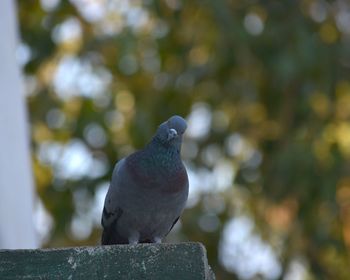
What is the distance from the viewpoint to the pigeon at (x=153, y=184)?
4406 millimetres

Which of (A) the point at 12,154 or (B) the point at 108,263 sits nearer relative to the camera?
(B) the point at 108,263

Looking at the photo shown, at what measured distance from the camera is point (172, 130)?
4.34 metres

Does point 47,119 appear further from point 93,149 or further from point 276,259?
point 276,259

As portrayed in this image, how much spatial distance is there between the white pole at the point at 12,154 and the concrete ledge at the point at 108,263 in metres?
3.37

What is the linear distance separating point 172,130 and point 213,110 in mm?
6862

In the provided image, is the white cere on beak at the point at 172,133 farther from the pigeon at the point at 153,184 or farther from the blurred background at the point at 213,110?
the blurred background at the point at 213,110

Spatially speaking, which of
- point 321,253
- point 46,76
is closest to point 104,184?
point 46,76

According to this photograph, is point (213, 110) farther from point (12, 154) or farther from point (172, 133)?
point (172, 133)

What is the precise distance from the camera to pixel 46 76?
1125 centimetres

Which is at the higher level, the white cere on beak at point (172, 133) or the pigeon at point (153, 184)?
the white cere on beak at point (172, 133)

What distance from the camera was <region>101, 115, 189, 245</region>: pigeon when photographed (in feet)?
14.5

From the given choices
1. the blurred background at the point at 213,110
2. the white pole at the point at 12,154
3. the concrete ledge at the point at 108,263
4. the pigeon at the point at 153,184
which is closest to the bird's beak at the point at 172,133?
the pigeon at the point at 153,184

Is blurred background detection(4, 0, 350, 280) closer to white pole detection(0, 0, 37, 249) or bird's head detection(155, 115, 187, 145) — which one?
white pole detection(0, 0, 37, 249)

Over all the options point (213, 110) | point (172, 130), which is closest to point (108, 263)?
point (172, 130)
